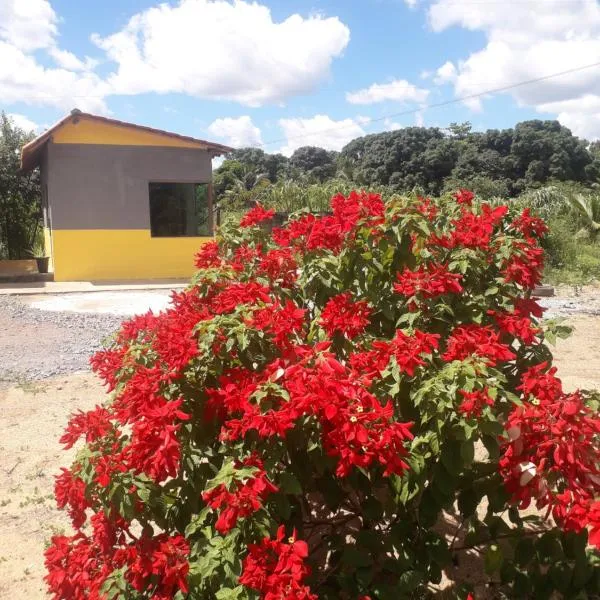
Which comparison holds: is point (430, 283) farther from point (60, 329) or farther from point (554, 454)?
point (60, 329)

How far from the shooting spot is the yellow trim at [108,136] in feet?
41.2

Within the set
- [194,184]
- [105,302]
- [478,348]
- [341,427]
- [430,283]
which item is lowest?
[105,302]


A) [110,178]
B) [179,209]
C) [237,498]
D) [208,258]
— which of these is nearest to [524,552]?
[237,498]

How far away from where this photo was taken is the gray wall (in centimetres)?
1264

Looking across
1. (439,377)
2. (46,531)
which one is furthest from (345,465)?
(46,531)

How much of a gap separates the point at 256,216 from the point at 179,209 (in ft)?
38.2

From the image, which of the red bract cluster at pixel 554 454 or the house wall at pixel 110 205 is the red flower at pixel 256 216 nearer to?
the red bract cluster at pixel 554 454

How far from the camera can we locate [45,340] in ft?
24.6

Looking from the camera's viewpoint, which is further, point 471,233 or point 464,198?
point 464,198

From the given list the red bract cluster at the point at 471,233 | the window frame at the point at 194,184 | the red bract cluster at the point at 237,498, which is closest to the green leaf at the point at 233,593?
the red bract cluster at the point at 237,498

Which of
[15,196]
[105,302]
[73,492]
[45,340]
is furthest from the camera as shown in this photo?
[15,196]

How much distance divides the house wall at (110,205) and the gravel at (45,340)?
3.00 meters

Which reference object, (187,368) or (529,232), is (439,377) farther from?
(529,232)

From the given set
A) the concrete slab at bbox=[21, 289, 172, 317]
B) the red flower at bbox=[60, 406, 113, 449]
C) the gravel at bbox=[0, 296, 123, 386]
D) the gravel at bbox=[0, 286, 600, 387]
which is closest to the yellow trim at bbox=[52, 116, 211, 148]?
the concrete slab at bbox=[21, 289, 172, 317]
